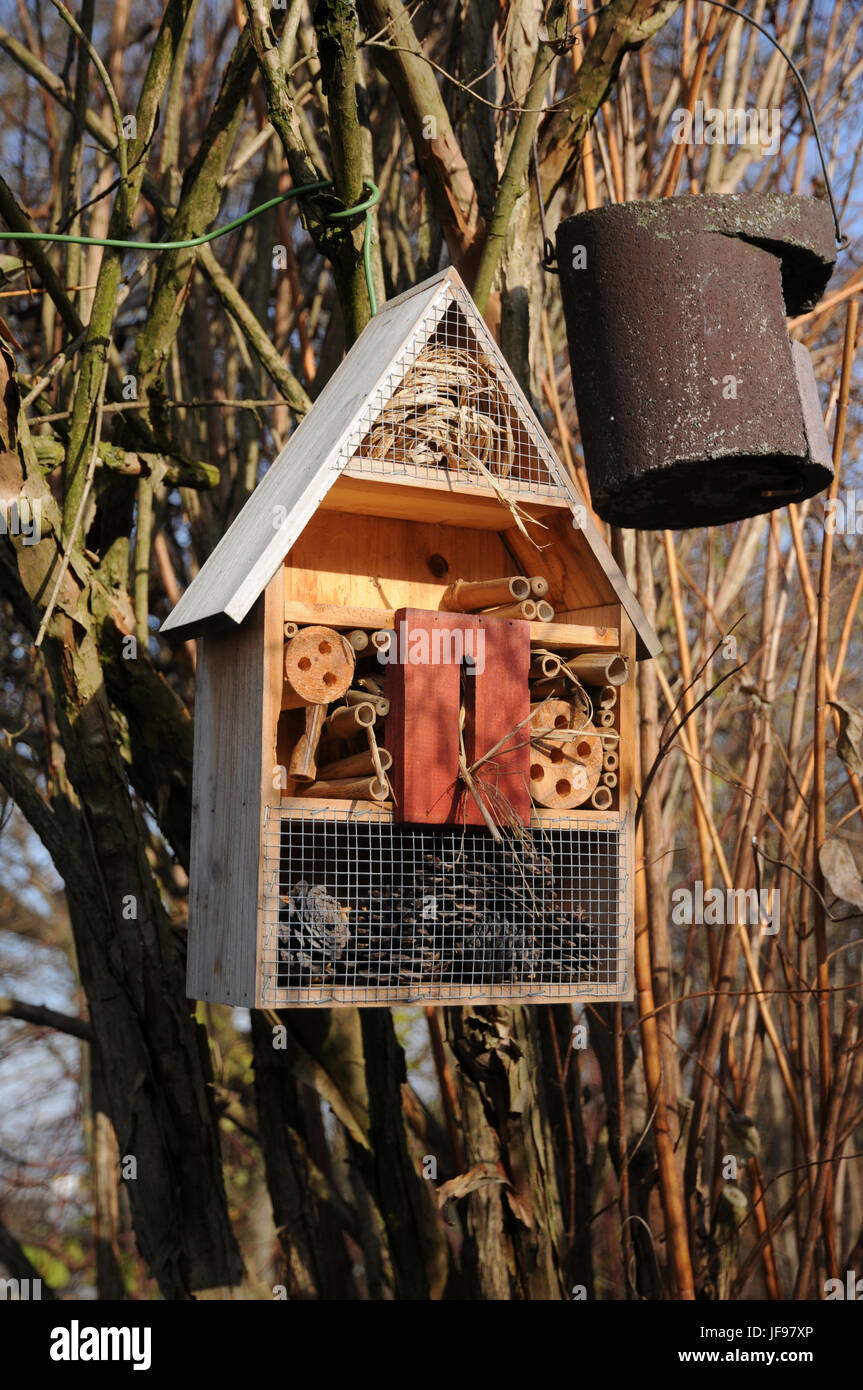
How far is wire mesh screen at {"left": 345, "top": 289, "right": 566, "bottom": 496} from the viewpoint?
2.26 m

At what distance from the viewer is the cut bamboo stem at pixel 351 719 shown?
2213mm

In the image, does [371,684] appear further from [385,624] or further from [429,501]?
[429,501]

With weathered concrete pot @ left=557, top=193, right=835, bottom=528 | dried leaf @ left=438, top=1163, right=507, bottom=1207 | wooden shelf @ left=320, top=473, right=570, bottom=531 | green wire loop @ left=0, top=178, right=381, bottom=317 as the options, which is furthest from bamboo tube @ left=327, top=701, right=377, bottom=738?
dried leaf @ left=438, top=1163, right=507, bottom=1207

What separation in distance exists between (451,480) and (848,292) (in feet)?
4.98

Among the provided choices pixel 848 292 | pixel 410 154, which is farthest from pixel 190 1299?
pixel 410 154

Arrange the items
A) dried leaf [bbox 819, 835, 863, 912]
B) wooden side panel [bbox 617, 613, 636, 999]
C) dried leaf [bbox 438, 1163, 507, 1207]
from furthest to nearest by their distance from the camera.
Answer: dried leaf [bbox 438, 1163, 507, 1207] < dried leaf [bbox 819, 835, 863, 912] < wooden side panel [bbox 617, 613, 636, 999]

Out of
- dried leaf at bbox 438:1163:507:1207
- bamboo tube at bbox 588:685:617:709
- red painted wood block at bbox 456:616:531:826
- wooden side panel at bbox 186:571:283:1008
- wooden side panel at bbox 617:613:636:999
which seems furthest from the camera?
dried leaf at bbox 438:1163:507:1207

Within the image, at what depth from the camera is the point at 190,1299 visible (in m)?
2.93

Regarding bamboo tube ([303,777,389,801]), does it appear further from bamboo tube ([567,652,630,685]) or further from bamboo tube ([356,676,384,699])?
bamboo tube ([567,652,630,685])

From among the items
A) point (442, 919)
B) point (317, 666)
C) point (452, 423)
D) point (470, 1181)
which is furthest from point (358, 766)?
point (470, 1181)

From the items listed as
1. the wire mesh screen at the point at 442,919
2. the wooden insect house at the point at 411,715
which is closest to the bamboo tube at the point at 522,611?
the wooden insect house at the point at 411,715

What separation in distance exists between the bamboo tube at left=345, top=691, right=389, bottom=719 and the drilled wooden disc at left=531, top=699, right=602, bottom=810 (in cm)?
24

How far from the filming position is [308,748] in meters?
2.20
